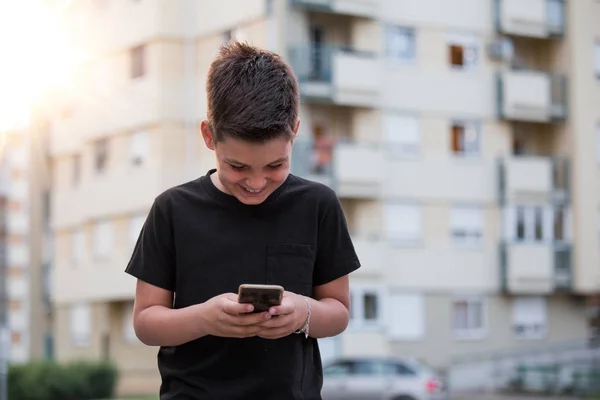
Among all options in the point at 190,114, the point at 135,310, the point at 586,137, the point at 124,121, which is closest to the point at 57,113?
the point at 124,121

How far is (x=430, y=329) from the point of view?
30.6m

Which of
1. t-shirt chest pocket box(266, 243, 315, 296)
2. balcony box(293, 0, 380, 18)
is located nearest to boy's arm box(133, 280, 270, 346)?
t-shirt chest pocket box(266, 243, 315, 296)

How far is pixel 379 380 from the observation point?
22234 mm

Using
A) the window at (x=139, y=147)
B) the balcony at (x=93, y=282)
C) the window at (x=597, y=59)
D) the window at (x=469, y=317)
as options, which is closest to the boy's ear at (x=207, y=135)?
the balcony at (x=93, y=282)

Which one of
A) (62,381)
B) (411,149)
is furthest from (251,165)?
(411,149)

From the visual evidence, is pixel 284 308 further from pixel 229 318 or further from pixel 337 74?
pixel 337 74

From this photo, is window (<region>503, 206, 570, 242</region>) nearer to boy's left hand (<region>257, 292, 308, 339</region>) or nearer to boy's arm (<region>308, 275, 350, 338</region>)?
boy's arm (<region>308, 275, 350, 338</region>)

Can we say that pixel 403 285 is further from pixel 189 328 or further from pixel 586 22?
pixel 189 328

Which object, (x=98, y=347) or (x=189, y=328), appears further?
(x=98, y=347)

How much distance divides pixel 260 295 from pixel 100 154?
3260 centimetres

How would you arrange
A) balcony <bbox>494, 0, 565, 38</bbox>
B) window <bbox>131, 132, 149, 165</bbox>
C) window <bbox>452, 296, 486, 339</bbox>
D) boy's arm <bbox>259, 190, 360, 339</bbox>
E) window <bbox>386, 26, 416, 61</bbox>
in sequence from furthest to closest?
window <bbox>131, 132, 149, 165</bbox> < balcony <bbox>494, 0, 565, 38</bbox> < window <bbox>452, 296, 486, 339</bbox> < window <bbox>386, 26, 416, 61</bbox> < boy's arm <bbox>259, 190, 360, 339</bbox>

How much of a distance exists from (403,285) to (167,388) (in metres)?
27.9

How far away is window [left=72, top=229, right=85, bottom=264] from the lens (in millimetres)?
35438

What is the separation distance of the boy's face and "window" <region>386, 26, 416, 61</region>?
28.1 m
